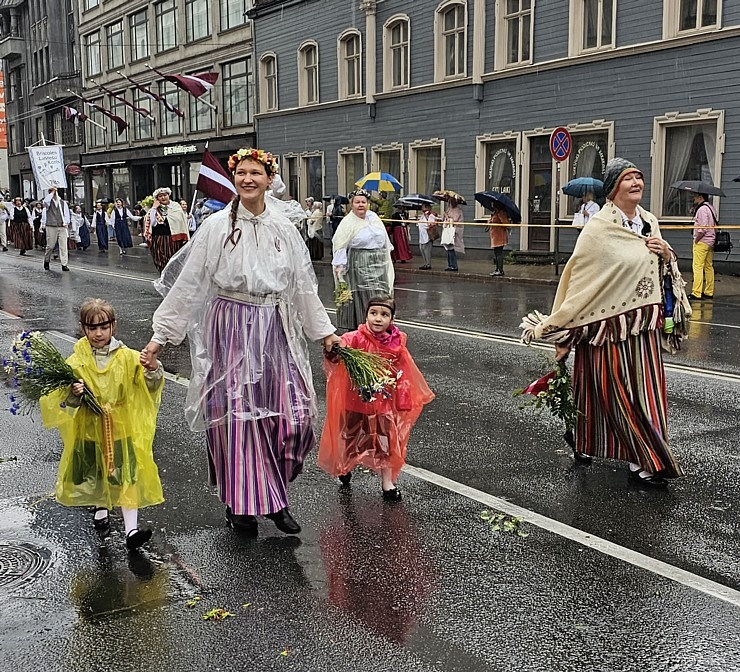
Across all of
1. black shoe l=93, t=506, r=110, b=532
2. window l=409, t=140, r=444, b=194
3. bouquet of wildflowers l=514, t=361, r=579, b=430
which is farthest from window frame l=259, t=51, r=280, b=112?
black shoe l=93, t=506, r=110, b=532

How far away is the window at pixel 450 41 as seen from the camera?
86.2ft

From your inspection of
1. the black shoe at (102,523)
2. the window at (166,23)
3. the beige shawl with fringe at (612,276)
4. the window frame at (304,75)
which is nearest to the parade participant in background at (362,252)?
the beige shawl with fringe at (612,276)

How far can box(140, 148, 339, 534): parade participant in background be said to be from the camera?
4750mm

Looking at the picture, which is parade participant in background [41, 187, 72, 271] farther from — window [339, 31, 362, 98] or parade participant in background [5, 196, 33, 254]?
window [339, 31, 362, 98]

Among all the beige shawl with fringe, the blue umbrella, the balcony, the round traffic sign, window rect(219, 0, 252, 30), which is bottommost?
the beige shawl with fringe

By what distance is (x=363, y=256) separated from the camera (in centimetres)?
1065

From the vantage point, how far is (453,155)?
26984mm

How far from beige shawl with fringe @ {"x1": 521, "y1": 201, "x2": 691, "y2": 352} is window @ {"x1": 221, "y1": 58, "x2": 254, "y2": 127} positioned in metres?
33.1

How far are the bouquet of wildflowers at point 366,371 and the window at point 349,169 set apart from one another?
86.8 ft

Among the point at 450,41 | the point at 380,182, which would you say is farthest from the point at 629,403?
the point at 450,41

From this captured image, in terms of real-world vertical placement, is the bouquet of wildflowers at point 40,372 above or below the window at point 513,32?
below

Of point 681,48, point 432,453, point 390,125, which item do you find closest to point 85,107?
point 390,125

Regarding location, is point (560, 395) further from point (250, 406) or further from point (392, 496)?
point (250, 406)

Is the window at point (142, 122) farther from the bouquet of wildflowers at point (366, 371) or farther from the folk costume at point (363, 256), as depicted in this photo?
the bouquet of wildflowers at point (366, 371)
